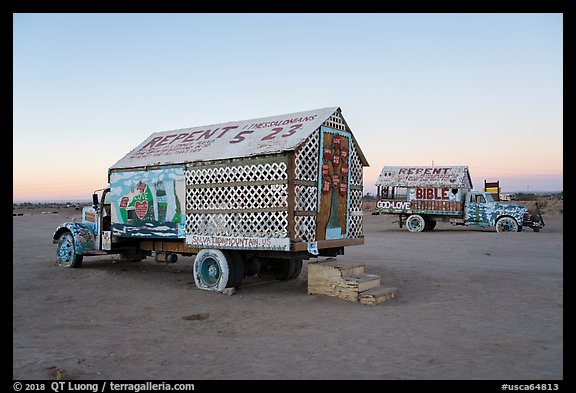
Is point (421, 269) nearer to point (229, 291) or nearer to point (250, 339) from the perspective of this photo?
point (229, 291)

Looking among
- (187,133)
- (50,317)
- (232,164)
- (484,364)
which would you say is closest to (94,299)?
(50,317)

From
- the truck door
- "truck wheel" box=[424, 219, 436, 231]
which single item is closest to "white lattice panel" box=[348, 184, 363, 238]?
the truck door

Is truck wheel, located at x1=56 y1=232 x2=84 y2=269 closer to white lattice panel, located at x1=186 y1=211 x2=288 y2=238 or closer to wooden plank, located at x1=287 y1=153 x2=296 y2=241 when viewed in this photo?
white lattice panel, located at x1=186 y1=211 x2=288 y2=238

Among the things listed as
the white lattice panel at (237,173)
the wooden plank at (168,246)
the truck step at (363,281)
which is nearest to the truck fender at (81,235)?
the wooden plank at (168,246)

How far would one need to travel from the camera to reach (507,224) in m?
24.6

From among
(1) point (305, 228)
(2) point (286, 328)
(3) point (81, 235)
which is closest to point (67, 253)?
(3) point (81, 235)

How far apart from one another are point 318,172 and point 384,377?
489cm

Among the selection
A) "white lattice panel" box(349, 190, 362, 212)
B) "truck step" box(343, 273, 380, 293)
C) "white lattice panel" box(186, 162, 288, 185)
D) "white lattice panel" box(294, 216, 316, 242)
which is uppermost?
"white lattice panel" box(186, 162, 288, 185)

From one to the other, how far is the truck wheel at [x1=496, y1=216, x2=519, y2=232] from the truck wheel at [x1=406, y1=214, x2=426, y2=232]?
12.5 feet

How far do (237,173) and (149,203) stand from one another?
8.93 ft

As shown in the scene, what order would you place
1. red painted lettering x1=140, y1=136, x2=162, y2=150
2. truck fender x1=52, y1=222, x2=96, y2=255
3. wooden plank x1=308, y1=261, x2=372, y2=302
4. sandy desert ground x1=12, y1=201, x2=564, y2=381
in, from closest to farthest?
sandy desert ground x1=12, y1=201, x2=564, y2=381
wooden plank x1=308, y1=261, x2=372, y2=302
red painted lettering x1=140, y1=136, x2=162, y2=150
truck fender x1=52, y1=222, x2=96, y2=255

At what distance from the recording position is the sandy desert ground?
5211mm

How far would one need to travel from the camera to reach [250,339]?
6.37 meters

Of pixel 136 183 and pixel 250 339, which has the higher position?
pixel 136 183
